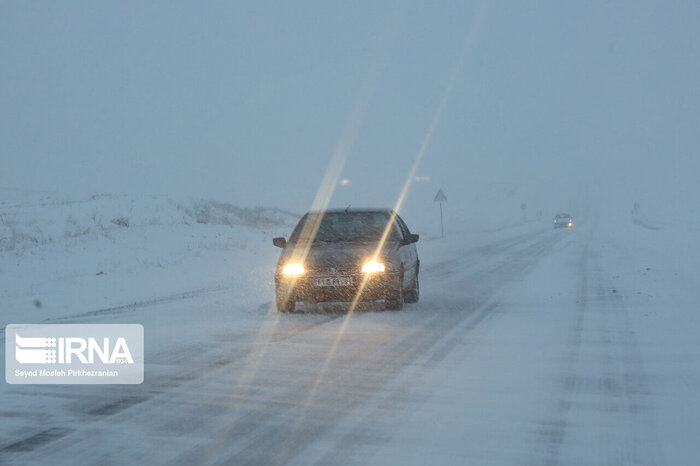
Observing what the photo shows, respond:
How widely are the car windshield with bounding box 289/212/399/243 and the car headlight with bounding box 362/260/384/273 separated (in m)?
0.87

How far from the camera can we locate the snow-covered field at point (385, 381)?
4.48m

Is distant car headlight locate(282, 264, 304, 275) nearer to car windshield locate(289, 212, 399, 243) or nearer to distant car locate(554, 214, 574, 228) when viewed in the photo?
car windshield locate(289, 212, 399, 243)

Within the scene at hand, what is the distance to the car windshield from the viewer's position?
1247cm

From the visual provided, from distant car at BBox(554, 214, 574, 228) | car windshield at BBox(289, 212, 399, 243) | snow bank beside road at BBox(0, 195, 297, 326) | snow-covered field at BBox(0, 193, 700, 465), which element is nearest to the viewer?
snow-covered field at BBox(0, 193, 700, 465)

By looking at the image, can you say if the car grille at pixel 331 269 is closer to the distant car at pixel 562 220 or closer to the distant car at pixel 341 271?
the distant car at pixel 341 271

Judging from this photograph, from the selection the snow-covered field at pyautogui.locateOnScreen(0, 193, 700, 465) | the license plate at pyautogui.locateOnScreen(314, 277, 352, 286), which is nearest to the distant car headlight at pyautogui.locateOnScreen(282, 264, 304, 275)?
the license plate at pyautogui.locateOnScreen(314, 277, 352, 286)

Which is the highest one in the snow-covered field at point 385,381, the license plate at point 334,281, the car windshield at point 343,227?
the car windshield at point 343,227

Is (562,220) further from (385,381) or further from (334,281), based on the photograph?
(385,381)

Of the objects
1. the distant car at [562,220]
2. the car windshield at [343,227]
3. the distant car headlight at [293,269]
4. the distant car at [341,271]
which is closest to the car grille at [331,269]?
the distant car at [341,271]

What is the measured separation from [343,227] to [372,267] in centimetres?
150

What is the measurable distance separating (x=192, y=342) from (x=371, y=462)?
4.90 meters

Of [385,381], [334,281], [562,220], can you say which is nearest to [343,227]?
[334,281]

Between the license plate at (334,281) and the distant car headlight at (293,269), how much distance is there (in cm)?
27

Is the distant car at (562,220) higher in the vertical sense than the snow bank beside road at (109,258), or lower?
higher
